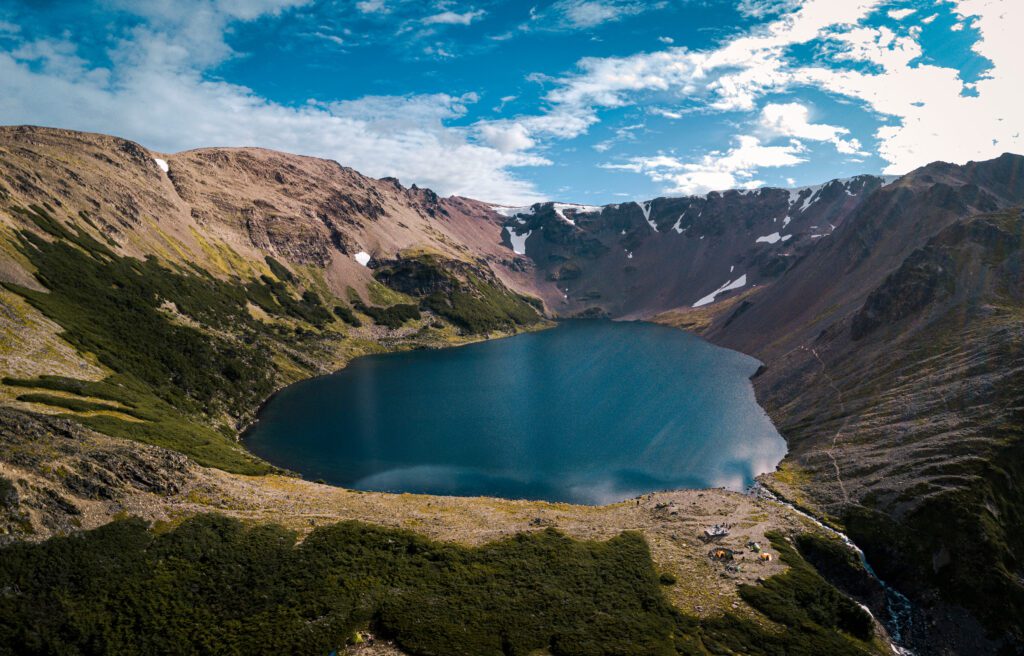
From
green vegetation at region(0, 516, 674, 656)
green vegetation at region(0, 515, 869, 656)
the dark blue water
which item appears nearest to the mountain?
green vegetation at region(0, 515, 869, 656)

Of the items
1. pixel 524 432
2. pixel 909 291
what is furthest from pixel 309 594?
pixel 909 291

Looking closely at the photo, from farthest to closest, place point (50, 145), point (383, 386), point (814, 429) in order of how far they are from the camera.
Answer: point (50, 145)
point (383, 386)
point (814, 429)

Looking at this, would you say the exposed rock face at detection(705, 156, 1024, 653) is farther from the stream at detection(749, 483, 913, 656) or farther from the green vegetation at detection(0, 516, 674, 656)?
the green vegetation at detection(0, 516, 674, 656)

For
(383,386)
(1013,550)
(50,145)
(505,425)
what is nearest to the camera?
(1013,550)

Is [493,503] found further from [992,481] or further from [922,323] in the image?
[922,323]

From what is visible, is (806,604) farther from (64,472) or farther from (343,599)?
(64,472)

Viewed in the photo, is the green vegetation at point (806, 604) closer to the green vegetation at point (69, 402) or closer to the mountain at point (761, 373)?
the mountain at point (761, 373)

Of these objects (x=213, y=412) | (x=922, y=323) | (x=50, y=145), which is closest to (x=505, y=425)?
(x=213, y=412)
